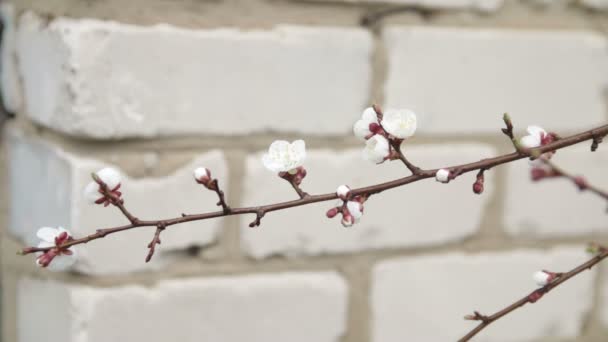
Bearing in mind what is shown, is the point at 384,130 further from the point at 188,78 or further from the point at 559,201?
the point at 559,201

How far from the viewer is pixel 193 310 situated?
0.84 metres

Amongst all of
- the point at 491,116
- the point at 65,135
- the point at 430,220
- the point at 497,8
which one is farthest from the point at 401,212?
the point at 65,135

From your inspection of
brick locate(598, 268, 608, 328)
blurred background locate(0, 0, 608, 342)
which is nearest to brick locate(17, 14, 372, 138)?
blurred background locate(0, 0, 608, 342)

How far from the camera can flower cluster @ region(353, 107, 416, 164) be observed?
53 cm

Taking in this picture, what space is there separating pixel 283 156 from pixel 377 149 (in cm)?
6

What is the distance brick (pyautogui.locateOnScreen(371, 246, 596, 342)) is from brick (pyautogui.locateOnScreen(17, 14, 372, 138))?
19 cm

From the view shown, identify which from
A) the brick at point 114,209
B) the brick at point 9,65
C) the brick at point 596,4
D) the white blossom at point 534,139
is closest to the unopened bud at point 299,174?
the white blossom at point 534,139

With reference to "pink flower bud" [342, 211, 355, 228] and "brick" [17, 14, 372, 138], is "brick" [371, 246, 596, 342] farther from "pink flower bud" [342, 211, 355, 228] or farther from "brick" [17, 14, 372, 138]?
"pink flower bud" [342, 211, 355, 228]

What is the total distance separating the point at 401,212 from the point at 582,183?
0.84 feet

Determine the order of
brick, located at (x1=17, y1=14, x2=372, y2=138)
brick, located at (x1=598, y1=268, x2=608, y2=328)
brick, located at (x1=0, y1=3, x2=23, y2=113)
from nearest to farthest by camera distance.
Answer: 1. brick, located at (x1=17, y1=14, x2=372, y2=138)
2. brick, located at (x1=0, y1=3, x2=23, y2=113)
3. brick, located at (x1=598, y1=268, x2=608, y2=328)

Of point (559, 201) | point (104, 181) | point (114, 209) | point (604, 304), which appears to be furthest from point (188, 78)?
point (604, 304)

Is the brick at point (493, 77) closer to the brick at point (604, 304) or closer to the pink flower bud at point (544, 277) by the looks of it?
the brick at point (604, 304)

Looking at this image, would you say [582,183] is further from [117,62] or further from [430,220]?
[117,62]

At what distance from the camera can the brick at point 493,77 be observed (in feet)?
2.95
